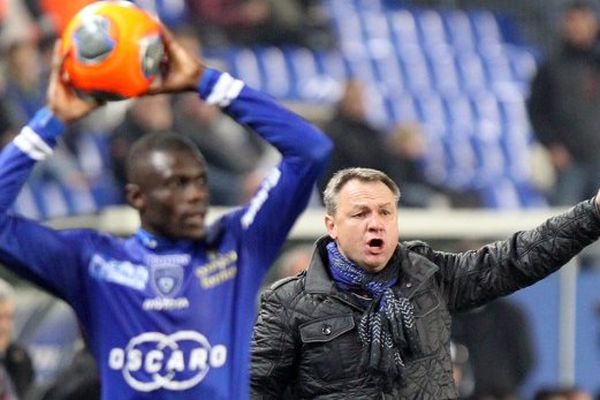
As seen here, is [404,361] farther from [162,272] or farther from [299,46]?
[299,46]

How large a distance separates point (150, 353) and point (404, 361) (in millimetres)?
1085

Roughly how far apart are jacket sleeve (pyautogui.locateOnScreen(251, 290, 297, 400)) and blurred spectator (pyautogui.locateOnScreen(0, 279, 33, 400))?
258 centimetres

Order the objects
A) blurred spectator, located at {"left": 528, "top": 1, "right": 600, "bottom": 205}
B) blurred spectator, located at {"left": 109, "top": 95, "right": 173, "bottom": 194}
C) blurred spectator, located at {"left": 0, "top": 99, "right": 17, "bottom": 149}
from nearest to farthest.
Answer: blurred spectator, located at {"left": 0, "top": 99, "right": 17, "bottom": 149}, blurred spectator, located at {"left": 109, "top": 95, "right": 173, "bottom": 194}, blurred spectator, located at {"left": 528, "top": 1, "right": 600, "bottom": 205}

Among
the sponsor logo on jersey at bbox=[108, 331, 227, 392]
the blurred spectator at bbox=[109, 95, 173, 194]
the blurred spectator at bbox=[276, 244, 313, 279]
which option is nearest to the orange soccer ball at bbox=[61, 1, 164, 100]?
the sponsor logo on jersey at bbox=[108, 331, 227, 392]

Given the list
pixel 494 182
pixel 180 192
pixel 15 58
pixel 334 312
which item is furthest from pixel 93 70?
pixel 494 182

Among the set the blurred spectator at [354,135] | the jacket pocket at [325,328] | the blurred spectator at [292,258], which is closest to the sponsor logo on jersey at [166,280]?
the jacket pocket at [325,328]

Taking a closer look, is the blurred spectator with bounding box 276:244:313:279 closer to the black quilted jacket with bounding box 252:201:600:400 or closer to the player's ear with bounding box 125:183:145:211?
the black quilted jacket with bounding box 252:201:600:400

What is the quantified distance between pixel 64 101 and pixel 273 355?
1.26 metres

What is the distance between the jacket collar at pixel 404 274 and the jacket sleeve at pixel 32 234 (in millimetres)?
1061

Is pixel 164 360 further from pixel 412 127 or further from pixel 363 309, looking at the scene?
pixel 412 127

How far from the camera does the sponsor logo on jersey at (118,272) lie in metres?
4.19

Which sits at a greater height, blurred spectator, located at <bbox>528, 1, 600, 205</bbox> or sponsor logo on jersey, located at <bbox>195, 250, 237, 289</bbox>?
blurred spectator, located at <bbox>528, 1, 600, 205</bbox>

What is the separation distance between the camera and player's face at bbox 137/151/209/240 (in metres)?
4.23

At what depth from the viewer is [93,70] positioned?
4.19 meters
